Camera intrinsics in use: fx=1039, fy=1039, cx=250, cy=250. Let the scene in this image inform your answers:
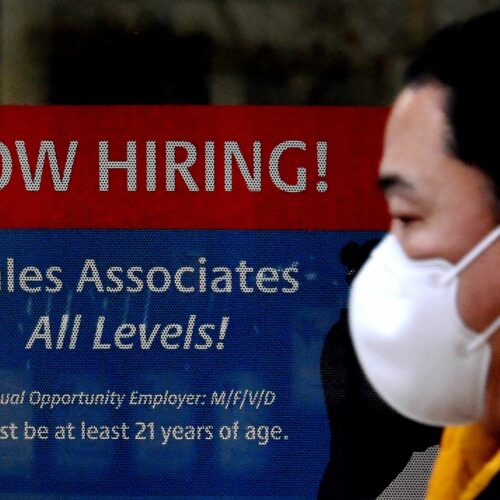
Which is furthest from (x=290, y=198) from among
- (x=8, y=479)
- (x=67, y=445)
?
(x=8, y=479)

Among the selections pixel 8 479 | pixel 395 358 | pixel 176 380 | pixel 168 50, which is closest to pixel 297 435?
pixel 176 380

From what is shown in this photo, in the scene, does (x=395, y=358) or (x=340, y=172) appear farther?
(x=340, y=172)

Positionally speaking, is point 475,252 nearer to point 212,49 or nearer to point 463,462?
point 463,462

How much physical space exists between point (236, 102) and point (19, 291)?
81cm

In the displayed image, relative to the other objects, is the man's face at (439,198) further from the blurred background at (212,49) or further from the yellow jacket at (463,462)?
the blurred background at (212,49)

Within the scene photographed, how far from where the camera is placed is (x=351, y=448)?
296cm

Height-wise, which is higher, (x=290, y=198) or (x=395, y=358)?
(x=290, y=198)

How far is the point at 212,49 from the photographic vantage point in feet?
9.45

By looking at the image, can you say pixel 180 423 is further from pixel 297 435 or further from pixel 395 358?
pixel 395 358

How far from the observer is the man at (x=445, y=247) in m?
1.15

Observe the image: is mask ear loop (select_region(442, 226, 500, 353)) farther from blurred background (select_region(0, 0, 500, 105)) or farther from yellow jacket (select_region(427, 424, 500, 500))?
blurred background (select_region(0, 0, 500, 105))

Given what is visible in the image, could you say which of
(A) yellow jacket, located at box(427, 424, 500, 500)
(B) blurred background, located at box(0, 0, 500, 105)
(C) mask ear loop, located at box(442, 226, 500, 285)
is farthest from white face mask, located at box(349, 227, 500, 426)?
(B) blurred background, located at box(0, 0, 500, 105)

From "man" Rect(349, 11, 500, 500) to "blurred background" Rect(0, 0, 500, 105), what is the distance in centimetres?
163

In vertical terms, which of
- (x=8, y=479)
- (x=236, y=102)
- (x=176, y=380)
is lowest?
(x=8, y=479)
